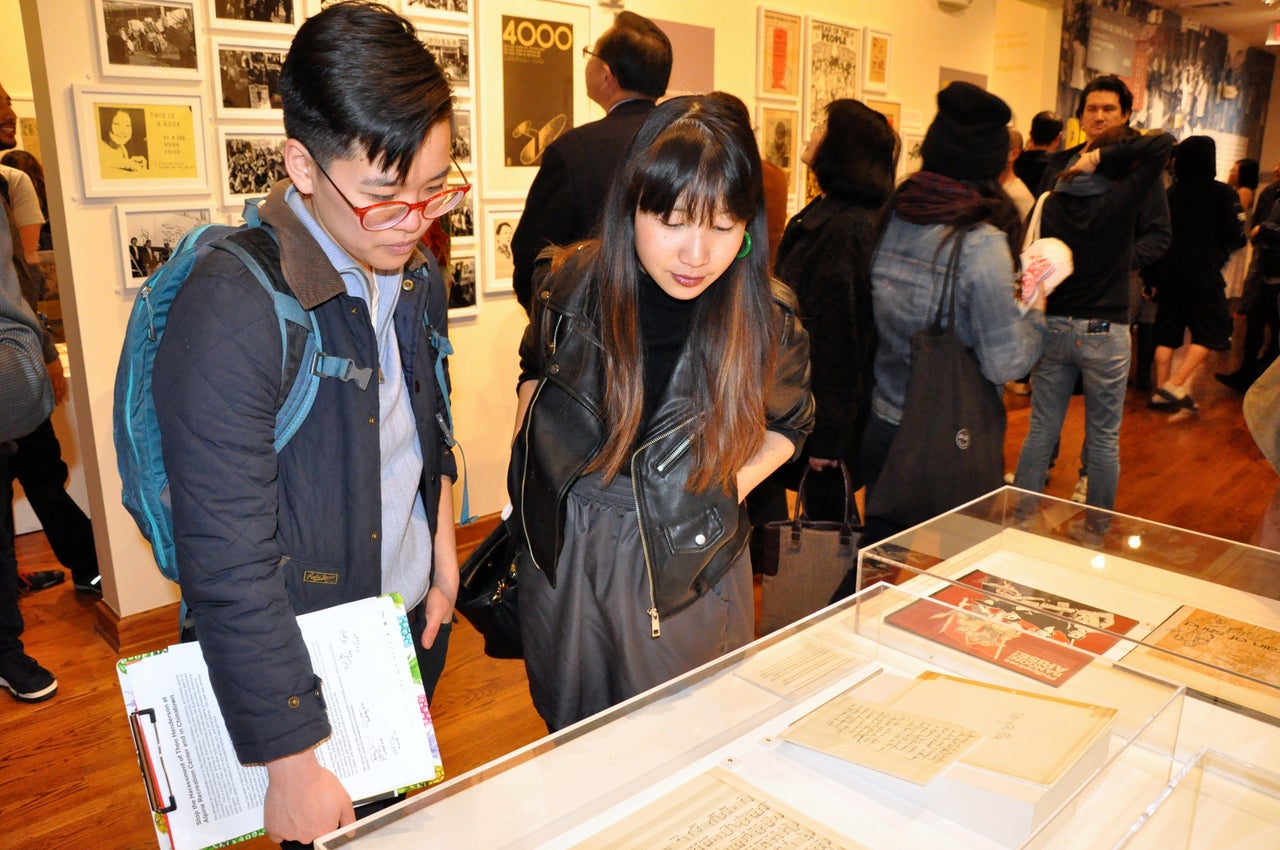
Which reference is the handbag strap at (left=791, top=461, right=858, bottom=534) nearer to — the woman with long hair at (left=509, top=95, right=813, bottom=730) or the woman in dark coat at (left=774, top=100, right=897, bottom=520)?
the woman in dark coat at (left=774, top=100, right=897, bottom=520)

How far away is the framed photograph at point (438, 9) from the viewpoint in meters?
3.51

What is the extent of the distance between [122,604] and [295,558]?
7.87ft

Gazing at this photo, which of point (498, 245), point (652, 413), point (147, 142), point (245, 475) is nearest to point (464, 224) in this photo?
point (498, 245)

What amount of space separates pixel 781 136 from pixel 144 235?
336 centimetres

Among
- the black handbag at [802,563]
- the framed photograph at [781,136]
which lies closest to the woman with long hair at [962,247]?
the black handbag at [802,563]

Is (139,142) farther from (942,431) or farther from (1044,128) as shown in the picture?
(1044,128)

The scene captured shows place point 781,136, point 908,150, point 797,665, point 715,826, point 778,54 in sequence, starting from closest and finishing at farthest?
point 715,826
point 797,665
point 778,54
point 781,136
point 908,150

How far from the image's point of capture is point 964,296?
2488mm

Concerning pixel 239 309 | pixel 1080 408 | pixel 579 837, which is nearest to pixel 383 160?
pixel 239 309

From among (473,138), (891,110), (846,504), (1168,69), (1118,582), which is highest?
(1168,69)

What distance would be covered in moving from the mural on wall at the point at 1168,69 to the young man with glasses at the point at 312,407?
28.8ft

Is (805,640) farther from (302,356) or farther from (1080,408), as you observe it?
(1080,408)

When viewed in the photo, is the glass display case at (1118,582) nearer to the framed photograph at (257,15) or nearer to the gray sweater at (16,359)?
the gray sweater at (16,359)

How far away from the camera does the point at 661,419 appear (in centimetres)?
156
